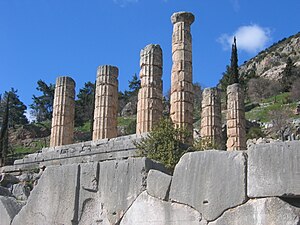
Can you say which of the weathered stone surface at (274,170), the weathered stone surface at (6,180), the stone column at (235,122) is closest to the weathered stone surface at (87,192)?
the weathered stone surface at (274,170)

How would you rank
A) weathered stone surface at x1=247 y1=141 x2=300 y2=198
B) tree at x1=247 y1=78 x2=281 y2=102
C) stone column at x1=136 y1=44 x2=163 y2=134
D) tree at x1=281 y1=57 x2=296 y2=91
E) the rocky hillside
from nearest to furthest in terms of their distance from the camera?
weathered stone surface at x1=247 y1=141 x2=300 y2=198, stone column at x1=136 y1=44 x2=163 y2=134, tree at x1=247 y1=78 x2=281 y2=102, tree at x1=281 y1=57 x2=296 y2=91, the rocky hillside

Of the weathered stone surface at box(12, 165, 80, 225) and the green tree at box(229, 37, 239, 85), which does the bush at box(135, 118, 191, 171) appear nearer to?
the weathered stone surface at box(12, 165, 80, 225)

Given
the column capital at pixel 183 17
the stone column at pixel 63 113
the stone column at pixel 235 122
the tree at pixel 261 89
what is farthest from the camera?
the tree at pixel 261 89

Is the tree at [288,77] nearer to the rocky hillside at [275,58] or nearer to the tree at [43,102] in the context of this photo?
the rocky hillside at [275,58]

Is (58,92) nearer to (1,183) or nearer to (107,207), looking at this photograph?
(1,183)

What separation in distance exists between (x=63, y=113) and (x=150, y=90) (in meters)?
4.82

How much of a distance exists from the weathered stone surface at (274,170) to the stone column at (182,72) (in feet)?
46.7

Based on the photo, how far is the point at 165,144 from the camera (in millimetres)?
12516

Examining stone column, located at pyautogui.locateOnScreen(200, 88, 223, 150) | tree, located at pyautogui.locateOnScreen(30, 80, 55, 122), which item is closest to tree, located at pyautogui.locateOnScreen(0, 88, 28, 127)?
tree, located at pyautogui.locateOnScreen(30, 80, 55, 122)

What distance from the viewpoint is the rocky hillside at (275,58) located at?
277ft

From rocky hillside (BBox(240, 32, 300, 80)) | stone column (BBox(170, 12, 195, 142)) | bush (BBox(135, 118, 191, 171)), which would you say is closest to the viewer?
bush (BBox(135, 118, 191, 171))

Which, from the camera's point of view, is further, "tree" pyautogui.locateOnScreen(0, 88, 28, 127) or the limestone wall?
"tree" pyautogui.locateOnScreen(0, 88, 28, 127)

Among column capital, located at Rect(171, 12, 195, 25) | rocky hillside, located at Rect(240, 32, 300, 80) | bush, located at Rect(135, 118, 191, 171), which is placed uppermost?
rocky hillside, located at Rect(240, 32, 300, 80)

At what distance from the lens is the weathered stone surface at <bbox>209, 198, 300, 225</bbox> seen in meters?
4.11
